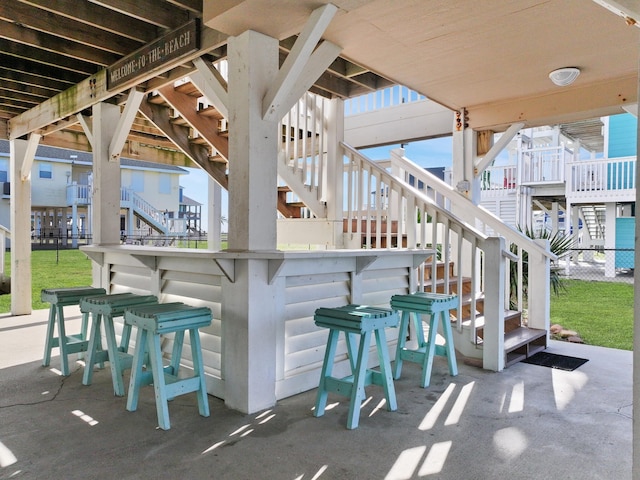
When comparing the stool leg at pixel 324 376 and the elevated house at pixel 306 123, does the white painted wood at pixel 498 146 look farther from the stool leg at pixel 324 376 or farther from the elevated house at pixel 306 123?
the stool leg at pixel 324 376

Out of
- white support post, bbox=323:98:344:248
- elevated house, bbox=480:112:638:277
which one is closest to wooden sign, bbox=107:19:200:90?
white support post, bbox=323:98:344:248

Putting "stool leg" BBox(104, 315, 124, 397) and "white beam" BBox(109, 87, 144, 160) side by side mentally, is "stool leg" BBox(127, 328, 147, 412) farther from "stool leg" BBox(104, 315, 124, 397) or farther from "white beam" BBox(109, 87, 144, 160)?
"white beam" BBox(109, 87, 144, 160)

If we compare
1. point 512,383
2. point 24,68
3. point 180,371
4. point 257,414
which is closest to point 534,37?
point 512,383

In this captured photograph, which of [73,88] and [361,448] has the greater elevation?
[73,88]

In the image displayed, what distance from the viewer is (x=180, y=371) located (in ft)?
11.0

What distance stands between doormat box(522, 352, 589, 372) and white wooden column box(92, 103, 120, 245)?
13.1 feet

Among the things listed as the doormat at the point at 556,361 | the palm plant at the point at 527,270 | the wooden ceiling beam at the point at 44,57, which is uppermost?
the wooden ceiling beam at the point at 44,57

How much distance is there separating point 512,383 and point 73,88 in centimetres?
495

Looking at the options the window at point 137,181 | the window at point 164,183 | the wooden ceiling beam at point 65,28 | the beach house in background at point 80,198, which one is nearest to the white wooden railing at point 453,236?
the wooden ceiling beam at point 65,28

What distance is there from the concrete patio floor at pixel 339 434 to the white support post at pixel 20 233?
10.2ft

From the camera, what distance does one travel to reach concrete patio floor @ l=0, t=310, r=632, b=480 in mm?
2088

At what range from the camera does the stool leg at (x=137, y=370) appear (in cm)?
270

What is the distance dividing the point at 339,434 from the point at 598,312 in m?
5.99

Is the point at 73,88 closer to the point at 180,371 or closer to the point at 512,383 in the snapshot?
the point at 180,371
